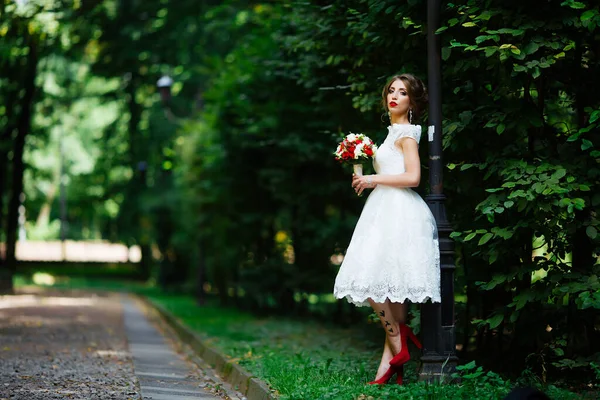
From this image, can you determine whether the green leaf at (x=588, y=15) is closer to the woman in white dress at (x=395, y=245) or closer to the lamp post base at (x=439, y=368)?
the woman in white dress at (x=395, y=245)

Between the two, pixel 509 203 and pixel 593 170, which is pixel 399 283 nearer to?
pixel 509 203

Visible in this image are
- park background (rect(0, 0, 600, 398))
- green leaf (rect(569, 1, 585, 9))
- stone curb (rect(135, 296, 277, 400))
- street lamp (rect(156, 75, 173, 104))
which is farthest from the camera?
street lamp (rect(156, 75, 173, 104))

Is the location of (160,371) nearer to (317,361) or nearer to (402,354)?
(317,361)

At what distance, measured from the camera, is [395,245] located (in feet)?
20.7

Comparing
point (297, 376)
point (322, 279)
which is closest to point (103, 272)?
point (322, 279)

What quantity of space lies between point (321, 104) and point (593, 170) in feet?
18.1

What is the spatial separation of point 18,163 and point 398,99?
78.5ft

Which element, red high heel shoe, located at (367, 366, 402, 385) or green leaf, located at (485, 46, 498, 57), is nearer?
green leaf, located at (485, 46, 498, 57)

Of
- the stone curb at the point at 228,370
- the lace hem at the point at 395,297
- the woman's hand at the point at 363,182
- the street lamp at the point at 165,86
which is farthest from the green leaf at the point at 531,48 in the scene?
the street lamp at the point at 165,86

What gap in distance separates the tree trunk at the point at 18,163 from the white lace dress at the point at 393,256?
21.6 m

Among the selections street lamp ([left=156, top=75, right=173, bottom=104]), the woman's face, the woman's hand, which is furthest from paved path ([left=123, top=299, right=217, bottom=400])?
street lamp ([left=156, top=75, right=173, bottom=104])

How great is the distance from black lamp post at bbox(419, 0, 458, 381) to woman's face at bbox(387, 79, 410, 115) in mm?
216

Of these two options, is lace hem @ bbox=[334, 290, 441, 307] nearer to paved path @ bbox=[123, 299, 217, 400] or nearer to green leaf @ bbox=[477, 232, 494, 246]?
green leaf @ bbox=[477, 232, 494, 246]

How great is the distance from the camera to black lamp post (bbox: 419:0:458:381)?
21.3ft
